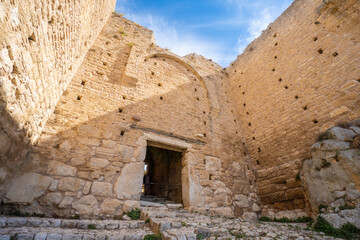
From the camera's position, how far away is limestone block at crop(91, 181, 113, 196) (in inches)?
139

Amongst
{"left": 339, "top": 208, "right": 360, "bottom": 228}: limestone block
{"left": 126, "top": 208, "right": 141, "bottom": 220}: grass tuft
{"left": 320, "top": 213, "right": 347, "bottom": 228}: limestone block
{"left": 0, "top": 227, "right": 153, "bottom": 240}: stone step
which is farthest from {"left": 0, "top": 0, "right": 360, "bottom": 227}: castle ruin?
{"left": 0, "top": 227, "right": 153, "bottom": 240}: stone step

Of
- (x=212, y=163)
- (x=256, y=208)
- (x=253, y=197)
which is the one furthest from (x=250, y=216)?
(x=212, y=163)

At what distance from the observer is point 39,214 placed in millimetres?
2961

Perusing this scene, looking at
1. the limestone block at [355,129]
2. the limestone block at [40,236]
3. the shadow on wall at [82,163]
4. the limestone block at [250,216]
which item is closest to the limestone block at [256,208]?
the limestone block at [250,216]

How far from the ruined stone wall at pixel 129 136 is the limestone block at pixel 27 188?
14mm

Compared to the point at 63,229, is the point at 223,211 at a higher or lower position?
higher

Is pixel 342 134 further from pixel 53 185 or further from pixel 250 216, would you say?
pixel 53 185

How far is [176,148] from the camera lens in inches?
208

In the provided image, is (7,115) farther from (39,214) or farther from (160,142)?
(160,142)

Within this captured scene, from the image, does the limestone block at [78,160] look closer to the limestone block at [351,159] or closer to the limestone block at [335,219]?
the limestone block at [335,219]

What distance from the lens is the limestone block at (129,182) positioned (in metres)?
3.73

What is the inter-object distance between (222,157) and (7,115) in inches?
209

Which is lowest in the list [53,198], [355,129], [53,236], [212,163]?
[53,236]

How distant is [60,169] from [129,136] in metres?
1.64
